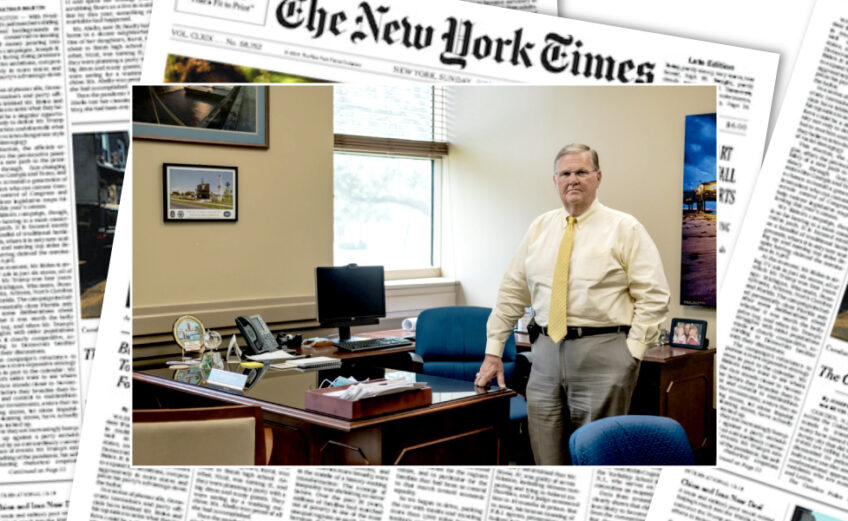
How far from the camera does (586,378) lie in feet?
7.80

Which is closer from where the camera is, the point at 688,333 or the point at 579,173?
the point at 579,173

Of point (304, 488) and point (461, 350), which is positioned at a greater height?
point (461, 350)

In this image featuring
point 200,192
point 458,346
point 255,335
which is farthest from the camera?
point 255,335

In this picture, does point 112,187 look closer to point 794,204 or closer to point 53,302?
point 53,302

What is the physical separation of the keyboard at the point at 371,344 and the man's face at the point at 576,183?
3.25 feet

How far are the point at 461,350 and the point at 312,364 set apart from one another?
706 millimetres

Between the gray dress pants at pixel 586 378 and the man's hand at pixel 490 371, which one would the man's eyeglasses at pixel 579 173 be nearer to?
the gray dress pants at pixel 586 378

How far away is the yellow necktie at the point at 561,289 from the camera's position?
7.63 feet

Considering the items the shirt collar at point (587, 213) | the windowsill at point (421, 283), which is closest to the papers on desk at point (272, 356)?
the windowsill at point (421, 283)

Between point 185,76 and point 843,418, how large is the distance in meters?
2.33

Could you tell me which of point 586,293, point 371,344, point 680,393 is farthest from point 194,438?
point 680,393

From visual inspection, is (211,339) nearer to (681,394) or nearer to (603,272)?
(603,272)

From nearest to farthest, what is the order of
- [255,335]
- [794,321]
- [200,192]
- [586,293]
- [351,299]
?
[586,293], [794,321], [200,192], [255,335], [351,299]

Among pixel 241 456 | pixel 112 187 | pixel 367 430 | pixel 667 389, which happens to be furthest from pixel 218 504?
pixel 667 389
